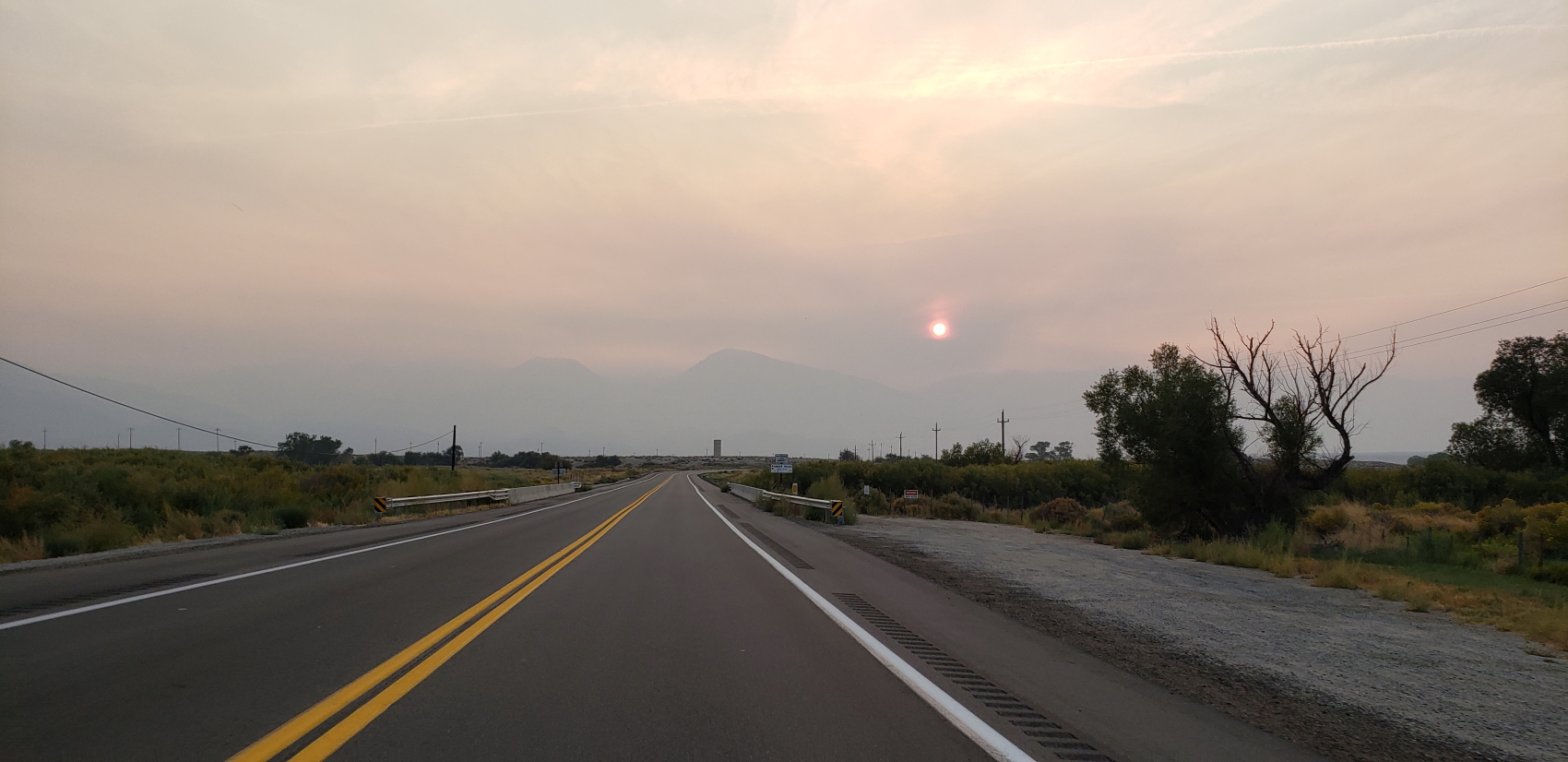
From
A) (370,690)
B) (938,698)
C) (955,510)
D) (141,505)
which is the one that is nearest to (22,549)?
(141,505)

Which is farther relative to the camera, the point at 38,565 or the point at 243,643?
the point at 38,565

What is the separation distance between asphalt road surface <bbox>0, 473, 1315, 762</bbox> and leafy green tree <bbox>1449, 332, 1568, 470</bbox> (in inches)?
2193

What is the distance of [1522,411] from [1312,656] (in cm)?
5872

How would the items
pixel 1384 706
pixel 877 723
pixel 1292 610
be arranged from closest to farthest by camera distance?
pixel 877 723
pixel 1384 706
pixel 1292 610

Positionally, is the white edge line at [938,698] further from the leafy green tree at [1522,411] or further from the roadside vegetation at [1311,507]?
the leafy green tree at [1522,411]

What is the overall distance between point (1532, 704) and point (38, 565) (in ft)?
60.2

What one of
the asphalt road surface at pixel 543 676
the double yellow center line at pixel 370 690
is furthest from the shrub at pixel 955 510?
the double yellow center line at pixel 370 690

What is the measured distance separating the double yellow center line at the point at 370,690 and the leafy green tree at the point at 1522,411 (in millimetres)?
58420

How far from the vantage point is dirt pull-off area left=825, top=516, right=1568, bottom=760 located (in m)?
5.66

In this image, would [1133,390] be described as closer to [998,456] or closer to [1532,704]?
[1532,704]

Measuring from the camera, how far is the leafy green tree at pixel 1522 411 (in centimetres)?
4772

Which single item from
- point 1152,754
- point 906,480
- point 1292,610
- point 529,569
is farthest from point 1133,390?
point 1152,754

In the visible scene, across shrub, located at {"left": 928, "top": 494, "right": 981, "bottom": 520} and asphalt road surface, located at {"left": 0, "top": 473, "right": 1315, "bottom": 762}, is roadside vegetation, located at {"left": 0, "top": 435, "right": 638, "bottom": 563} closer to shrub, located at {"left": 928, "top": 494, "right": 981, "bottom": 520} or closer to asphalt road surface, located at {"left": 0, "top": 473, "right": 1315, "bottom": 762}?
asphalt road surface, located at {"left": 0, "top": 473, "right": 1315, "bottom": 762}

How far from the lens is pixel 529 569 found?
42.8ft
